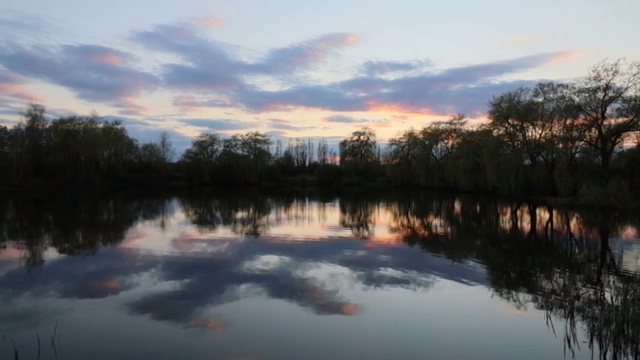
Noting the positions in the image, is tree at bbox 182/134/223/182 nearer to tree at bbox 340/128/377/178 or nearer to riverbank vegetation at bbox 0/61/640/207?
riverbank vegetation at bbox 0/61/640/207

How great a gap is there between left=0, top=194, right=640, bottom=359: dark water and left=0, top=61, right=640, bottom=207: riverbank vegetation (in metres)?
13.6

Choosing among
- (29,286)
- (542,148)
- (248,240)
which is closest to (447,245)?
(248,240)

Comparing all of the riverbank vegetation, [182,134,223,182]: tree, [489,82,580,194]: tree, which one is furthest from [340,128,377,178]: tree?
[489,82,580,194]: tree

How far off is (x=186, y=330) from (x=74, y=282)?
469 centimetres

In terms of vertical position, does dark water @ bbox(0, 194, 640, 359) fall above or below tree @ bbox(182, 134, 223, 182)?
below

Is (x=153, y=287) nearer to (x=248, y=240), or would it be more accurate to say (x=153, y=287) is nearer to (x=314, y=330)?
(x=314, y=330)

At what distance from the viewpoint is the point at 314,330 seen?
7832 mm

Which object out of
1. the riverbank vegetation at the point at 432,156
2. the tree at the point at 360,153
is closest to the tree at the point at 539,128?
the riverbank vegetation at the point at 432,156

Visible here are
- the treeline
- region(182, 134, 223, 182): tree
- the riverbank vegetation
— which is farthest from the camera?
region(182, 134, 223, 182): tree

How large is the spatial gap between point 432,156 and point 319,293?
5075 centimetres

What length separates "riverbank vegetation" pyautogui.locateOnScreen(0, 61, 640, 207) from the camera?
31.5 meters

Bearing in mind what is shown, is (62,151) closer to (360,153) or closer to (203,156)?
(203,156)

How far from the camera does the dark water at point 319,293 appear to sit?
7.08 metres

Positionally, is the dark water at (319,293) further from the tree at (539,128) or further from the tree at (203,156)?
the tree at (203,156)
